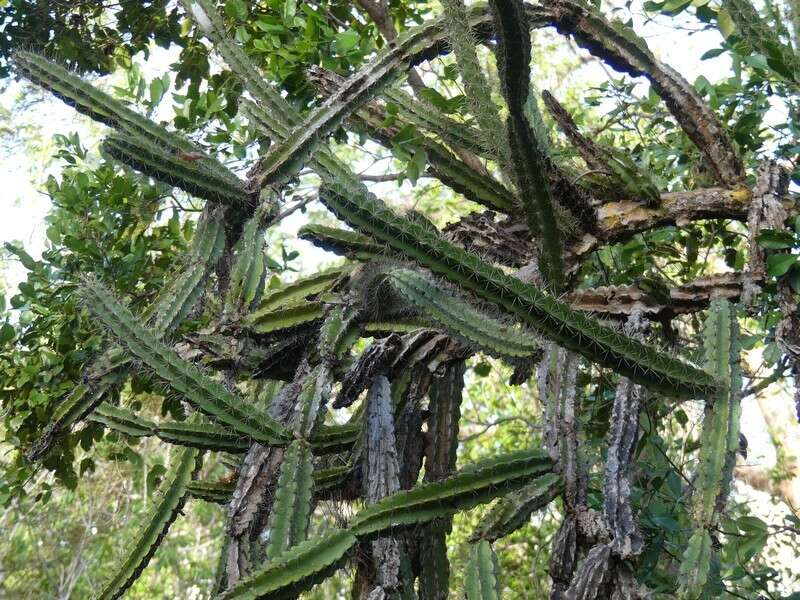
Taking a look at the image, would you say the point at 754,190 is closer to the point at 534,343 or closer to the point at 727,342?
the point at 727,342

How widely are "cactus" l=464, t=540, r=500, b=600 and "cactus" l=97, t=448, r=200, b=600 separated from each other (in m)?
0.98

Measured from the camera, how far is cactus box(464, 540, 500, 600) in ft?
6.29

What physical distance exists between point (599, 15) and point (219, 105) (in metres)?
1.57

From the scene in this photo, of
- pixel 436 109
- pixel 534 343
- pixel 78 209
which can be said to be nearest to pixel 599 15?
pixel 436 109

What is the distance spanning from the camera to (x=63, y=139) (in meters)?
3.66

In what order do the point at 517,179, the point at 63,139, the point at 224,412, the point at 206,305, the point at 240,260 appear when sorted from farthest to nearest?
the point at 63,139
the point at 206,305
the point at 240,260
the point at 517,179
the point at 224,412

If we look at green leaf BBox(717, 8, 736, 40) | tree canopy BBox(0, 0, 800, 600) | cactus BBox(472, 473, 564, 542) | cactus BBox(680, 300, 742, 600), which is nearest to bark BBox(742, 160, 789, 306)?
tree canopy BBox(0, 0, 800, 600)

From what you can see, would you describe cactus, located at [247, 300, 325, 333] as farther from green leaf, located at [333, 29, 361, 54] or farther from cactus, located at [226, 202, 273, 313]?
green leaf, located at [333, 29, 361, 54]

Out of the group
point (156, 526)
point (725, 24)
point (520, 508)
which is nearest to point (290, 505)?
point (520, 508)

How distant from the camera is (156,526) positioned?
8.25ft

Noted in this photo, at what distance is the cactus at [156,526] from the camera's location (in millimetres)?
2441

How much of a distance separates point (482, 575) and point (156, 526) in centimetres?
105

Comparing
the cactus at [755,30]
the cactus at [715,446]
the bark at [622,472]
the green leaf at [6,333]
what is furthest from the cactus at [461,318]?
the green leaf at [6,333]

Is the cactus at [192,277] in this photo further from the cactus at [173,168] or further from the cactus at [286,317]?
the cactus at [286,317]
